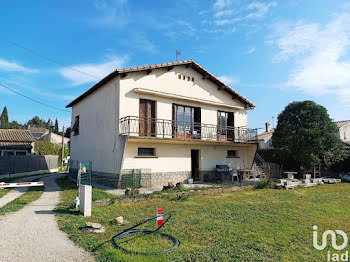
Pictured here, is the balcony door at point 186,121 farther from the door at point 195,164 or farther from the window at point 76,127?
the window at point 76,127

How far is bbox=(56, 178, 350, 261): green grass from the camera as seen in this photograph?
4668mm

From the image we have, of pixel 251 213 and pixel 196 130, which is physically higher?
pixel 196 130

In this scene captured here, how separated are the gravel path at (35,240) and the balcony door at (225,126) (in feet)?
39.9

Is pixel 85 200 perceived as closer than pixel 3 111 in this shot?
Yes

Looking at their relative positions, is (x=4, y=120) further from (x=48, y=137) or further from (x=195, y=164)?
(x=195, y=164)

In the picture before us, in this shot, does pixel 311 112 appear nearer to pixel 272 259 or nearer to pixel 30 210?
pixel 272 259

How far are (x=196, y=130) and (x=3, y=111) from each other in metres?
69.7

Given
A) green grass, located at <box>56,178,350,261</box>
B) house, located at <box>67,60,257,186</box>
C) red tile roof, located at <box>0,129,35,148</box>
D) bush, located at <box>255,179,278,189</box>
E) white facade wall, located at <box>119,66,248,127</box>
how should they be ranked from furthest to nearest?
red tile roof, located at <box>0,129,35,148</box> → bush, located at <box>255,179,278,189</box> → white facade wall, located at <box>119,66,248,127</box> → house, located at <box>67,60,257,186</box> → green grass, located at <box>56,178,350,261</box>

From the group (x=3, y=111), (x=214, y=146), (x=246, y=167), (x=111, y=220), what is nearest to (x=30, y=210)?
(x=111, y=220)

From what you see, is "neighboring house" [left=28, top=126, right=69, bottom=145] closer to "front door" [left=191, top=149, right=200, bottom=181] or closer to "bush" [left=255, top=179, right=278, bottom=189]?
"front door" [left=191, top=149, right=200, bottom=181]

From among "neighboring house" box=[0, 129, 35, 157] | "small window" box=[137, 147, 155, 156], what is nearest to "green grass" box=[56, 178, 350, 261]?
"small window" box=[137, 147, 155, 156]

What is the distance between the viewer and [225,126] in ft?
57.1

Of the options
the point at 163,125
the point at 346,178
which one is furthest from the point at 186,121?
the point at 346,178

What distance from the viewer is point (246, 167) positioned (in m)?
18.2
